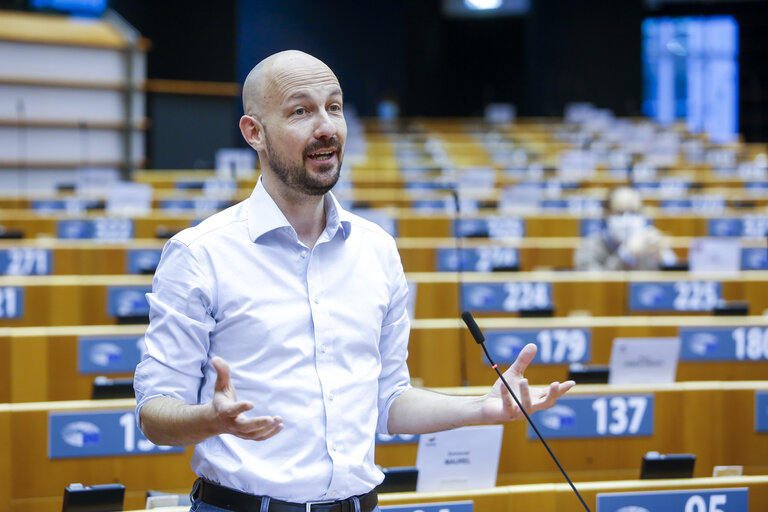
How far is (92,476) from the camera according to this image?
10.7 ft

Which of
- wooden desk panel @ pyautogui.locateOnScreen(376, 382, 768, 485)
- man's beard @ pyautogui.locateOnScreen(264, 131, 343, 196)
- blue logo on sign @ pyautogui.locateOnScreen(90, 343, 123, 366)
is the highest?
man's beard @ pyautogui.locateOnScreen(264, 131, 343, 196)

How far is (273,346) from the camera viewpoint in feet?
5.42

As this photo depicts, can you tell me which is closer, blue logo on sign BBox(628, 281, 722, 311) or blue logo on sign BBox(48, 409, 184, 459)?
blue logo on sign BBox(48, 409, 184, 459)

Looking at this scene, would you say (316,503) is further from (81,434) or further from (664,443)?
(664,443)

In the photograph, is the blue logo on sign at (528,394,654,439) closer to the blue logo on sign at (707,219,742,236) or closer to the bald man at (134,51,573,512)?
the bald man at (134,51,573,512)

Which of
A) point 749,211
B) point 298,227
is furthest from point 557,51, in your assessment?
point 298,227

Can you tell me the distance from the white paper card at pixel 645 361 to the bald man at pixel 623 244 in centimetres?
229

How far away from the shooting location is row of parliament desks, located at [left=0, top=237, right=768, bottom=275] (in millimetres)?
6566

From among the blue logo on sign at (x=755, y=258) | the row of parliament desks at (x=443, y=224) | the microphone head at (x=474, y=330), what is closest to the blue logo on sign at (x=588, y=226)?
the row of parliament desks at (x=443, y=224)

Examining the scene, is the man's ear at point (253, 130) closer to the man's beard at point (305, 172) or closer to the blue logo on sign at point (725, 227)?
the man's beard at point (305, 172)

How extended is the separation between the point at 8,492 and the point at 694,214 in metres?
6.86

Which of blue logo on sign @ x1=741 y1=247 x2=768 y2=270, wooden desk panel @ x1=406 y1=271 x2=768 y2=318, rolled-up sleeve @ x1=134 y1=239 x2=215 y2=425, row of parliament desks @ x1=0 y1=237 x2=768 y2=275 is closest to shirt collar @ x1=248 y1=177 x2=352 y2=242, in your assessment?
rolled-up sleeve @ x1=134 y1=239 x2=215 y2=425

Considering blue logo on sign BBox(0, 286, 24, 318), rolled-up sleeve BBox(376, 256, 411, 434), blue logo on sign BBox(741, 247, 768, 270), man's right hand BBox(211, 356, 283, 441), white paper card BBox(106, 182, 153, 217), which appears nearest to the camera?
man's right hand BBox(211, 356, 283, 441)

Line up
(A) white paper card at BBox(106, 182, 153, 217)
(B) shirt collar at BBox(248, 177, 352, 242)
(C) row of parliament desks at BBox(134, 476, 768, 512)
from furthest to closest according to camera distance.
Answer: (A) white paper card at BBox(106, 182, 153, 217) → (C) row of parliament desks at BBox(134, 476, 768, 512) → (B) shirt collar at BBox(248, 177, 352, 242)
